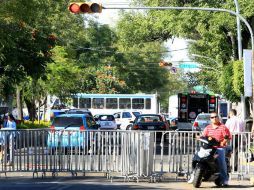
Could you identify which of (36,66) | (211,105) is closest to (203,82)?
(211,105)

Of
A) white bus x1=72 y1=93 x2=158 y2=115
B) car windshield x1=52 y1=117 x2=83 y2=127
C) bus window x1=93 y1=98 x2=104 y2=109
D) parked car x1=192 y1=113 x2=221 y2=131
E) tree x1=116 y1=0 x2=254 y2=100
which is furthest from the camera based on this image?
bus window x1=93 y1=98 x2=104 y2=109

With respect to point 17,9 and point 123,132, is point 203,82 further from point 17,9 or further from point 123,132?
point 123,132

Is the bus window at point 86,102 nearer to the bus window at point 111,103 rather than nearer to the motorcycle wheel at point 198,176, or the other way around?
the bus window at point 111,103

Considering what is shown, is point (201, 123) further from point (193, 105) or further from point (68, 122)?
point (68, 122)

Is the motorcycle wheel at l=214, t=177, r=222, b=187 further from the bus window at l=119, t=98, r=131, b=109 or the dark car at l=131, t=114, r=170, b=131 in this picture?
the bus window at l=119, t=98, r=131, b=109

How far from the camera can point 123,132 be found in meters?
17.5

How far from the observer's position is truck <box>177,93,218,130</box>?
49.9 meters

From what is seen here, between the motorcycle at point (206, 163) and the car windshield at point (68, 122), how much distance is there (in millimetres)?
11042

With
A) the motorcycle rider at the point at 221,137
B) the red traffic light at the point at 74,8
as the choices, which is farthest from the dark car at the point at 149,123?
the motorcycle rider at the point at 221,137

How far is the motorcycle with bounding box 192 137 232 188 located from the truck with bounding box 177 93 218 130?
33.6m

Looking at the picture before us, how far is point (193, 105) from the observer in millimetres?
50344

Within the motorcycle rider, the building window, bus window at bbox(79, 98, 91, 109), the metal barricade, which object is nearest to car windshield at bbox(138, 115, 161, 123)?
the metal barricade

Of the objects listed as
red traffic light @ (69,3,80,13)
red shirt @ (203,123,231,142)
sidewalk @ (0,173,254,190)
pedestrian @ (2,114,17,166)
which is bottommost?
sidewalk @ (0,173,254,190)

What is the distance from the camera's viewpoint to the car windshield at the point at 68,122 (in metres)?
26.6
